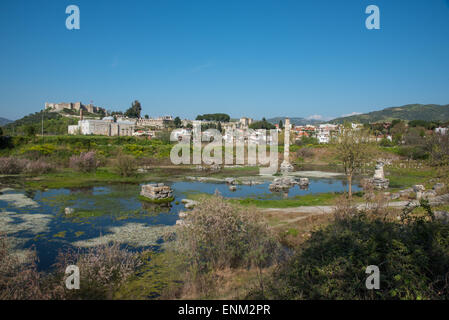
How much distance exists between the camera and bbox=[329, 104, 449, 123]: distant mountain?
146500 mm

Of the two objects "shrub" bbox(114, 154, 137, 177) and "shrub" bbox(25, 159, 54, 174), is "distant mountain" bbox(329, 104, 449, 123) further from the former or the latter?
"shrub" bbox(25, 159, 54, 174)

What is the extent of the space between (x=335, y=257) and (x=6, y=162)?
34572 millimetres

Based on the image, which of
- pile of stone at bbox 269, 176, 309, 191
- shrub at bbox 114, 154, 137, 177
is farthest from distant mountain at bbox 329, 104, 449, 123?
shrub at bbox 114, 154, 137, 177

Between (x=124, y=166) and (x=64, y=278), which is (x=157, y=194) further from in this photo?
(x=64, y=278)

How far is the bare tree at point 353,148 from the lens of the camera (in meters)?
20.4

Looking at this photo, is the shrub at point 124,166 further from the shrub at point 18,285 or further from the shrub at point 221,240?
the shrub at point 18,285

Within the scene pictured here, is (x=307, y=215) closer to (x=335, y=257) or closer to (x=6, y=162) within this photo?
(x=335, y=257)

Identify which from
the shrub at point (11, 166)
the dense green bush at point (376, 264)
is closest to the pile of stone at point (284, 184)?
the dense green bush at point (376, 264)

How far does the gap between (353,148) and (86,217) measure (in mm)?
17739

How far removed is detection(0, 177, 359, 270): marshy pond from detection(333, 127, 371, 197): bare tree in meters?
5.14

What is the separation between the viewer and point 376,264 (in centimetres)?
586

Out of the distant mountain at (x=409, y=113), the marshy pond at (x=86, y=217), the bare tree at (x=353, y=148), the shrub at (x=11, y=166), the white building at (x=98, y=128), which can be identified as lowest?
the marshy pond at (x=86, y=217)

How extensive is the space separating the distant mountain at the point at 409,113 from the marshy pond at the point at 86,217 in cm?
13980
